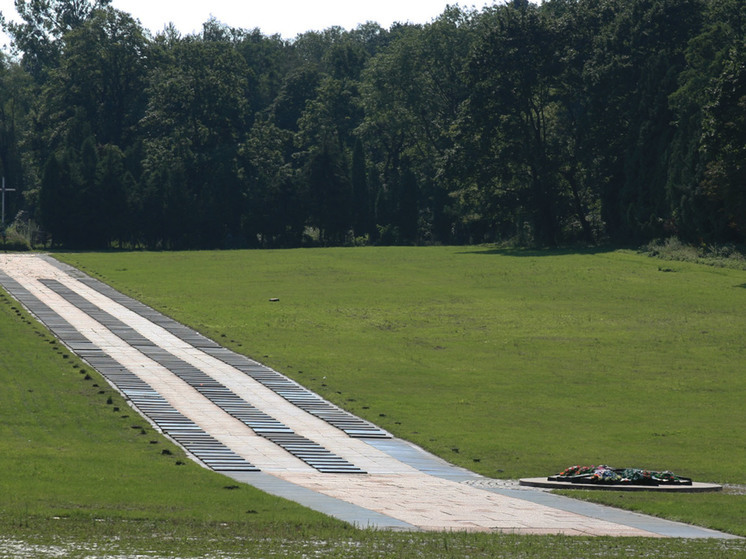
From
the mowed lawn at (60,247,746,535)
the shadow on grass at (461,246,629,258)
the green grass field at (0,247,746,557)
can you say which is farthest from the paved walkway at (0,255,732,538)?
the shadow on grass at (461,246,629,258)

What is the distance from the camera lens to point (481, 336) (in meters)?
41.9

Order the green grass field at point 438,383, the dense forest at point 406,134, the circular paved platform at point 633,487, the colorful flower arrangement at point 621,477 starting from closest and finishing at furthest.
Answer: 1. the green grass field at point 438,383
2. the circular paved platform at point 633,487
3. the colorful flower arrangement at point 621,477
4. the dense forest at point 406,134

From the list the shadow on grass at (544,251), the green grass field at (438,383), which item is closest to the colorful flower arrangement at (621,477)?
the green grass field at (438,383)

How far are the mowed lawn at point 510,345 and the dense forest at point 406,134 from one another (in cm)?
875

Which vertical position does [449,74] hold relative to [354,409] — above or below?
above

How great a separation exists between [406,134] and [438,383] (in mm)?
81283

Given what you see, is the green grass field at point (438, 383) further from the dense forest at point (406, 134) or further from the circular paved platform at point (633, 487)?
the dense forest at point (406, 134)

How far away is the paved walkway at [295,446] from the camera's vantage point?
15.1 metres

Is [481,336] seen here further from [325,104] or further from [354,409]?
[325,104]

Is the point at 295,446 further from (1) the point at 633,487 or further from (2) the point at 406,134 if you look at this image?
(2) the point at 406,134

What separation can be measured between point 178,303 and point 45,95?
7056cm

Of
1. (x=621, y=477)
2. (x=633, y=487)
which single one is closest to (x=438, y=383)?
(x=621, y=477)

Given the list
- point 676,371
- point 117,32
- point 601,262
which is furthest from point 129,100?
→ point 676,371

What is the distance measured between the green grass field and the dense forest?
38.4 feet
